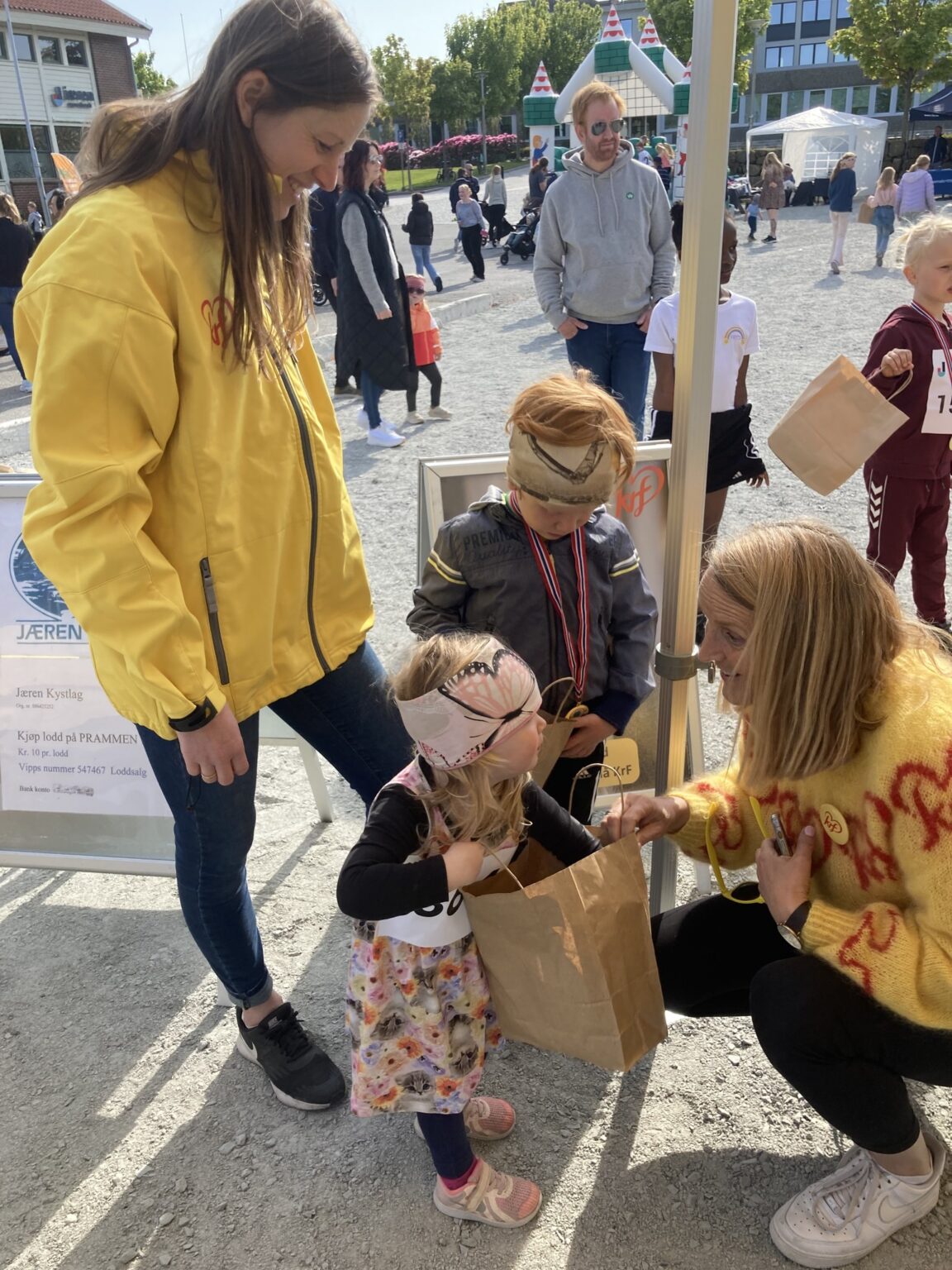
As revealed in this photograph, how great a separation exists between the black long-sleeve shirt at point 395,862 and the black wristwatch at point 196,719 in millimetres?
329

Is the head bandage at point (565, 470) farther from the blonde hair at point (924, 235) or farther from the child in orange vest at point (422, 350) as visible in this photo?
the child in orange vest at point (422, 350)

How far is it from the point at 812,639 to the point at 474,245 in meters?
15.6

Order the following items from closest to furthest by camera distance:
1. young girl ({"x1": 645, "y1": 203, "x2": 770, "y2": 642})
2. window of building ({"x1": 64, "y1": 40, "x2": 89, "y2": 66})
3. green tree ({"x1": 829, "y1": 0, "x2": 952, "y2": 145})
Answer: young girl ({"x1": 645, "y1": 203, "x2": 770, "y2": 642})
green tree ({"x1": 829, "y1": 0, "x2": 952, "y2": 145})
window of building ({"x1": 64, "y1": 40, "x2": 89, "y2": 66})

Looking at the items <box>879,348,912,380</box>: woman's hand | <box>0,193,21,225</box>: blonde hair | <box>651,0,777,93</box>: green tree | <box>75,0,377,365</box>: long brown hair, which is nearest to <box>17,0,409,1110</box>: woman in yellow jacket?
<box>75,0,377,365</box>: long brown hair

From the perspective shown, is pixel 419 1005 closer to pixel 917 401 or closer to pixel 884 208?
pixel 917 401

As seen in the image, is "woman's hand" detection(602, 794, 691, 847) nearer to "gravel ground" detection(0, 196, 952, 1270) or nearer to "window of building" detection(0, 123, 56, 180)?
"gravel ground" detection(0, 196, 952, 1270)

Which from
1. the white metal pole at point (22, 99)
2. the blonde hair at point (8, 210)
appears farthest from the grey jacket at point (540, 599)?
the white metal pole at point (22, 99)

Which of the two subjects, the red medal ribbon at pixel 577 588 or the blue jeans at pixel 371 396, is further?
the blue jeans at pixel 371 396

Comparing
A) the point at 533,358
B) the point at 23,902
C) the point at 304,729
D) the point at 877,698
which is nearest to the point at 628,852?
the point at 877,698

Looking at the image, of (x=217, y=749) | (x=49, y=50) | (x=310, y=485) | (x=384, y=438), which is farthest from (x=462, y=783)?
(x=49, y=50)

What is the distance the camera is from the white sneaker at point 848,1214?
1.72 metres

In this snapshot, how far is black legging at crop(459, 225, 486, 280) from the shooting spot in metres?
15.6

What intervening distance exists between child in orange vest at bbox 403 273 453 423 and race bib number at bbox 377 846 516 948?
6.14 meters

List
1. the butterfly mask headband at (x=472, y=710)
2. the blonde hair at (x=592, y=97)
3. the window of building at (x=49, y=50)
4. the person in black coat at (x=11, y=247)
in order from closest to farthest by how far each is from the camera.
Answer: the butterfly mask headband at (x=472, y=710), the blonde hair at (x=592, y=97), the person in black coat at (x=11, y=247), the window of building at (x=49, y=50)
